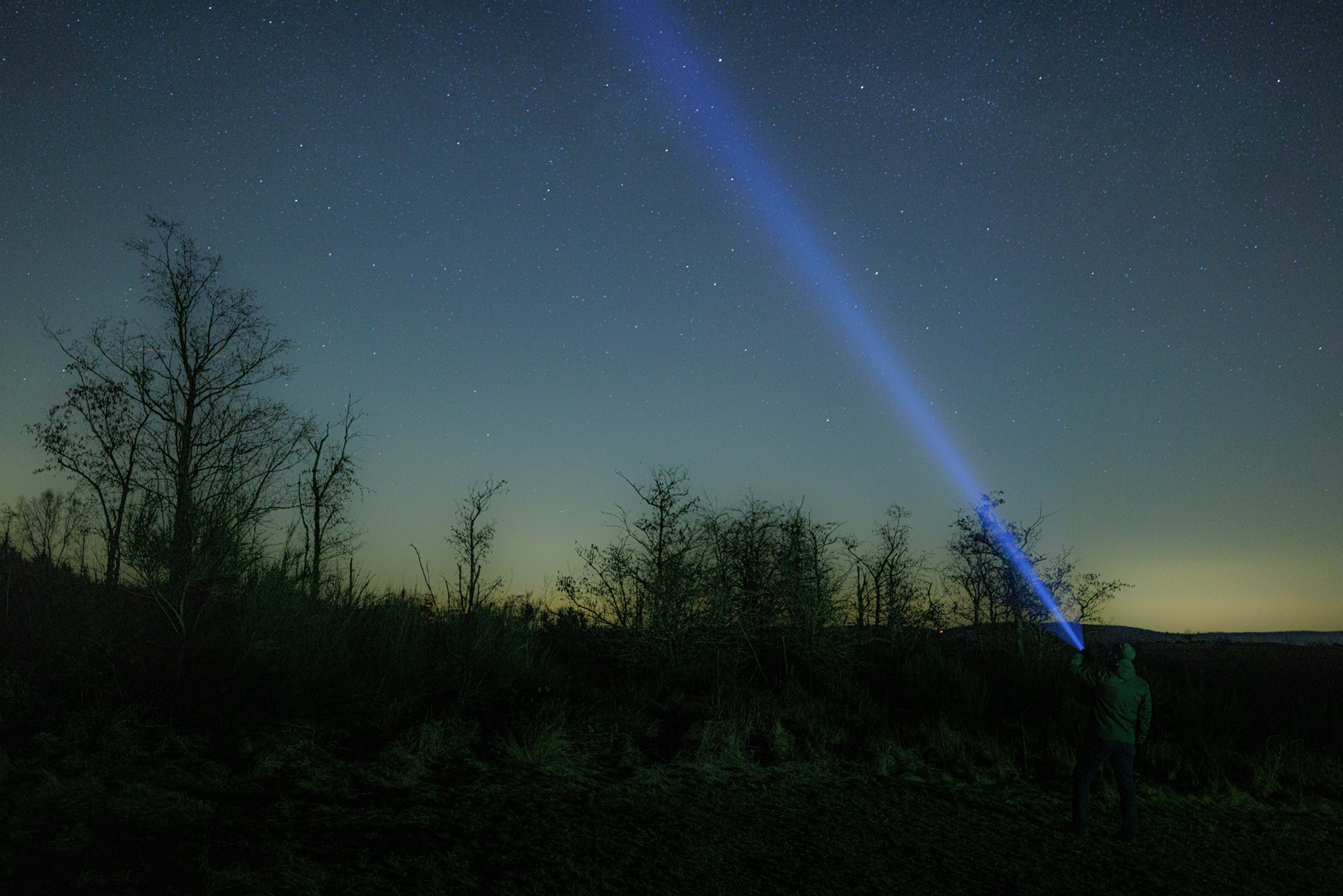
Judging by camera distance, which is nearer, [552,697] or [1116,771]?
[1116,771]

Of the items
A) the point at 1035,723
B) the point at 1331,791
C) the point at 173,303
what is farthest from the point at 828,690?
the point at 173,303

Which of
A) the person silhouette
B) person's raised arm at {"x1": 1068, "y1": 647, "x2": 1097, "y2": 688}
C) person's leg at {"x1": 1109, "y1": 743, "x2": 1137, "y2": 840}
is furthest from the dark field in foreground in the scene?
person's raised arm at {"x1": 1068, "y1": 647, "x2": 1097, "y2": 688}

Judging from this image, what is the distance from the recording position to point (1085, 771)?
24.6 ft

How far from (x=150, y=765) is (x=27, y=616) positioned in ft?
17.9

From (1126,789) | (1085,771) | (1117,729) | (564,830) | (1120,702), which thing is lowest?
(564,830)

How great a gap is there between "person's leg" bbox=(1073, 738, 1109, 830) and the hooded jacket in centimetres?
10

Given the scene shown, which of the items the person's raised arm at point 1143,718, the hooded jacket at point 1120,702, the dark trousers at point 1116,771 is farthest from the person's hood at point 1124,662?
the dark trousers at point 1116,771

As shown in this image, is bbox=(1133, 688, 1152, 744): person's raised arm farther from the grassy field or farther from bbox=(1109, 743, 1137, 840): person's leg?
the grassy field

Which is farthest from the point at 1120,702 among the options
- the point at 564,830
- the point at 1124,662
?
the point at 564,830

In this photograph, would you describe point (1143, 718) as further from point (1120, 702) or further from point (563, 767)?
point (563, 767)

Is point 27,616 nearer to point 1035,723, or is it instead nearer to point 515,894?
point 515,894

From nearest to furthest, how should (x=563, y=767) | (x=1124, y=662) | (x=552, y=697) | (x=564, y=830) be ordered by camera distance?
1. (x=564, y=830)
2. (x=1124, y=662)
3. (x=563, y=767)
4. (x=552, y=697)

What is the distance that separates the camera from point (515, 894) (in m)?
5.33

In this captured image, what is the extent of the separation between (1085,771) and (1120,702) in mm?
778
